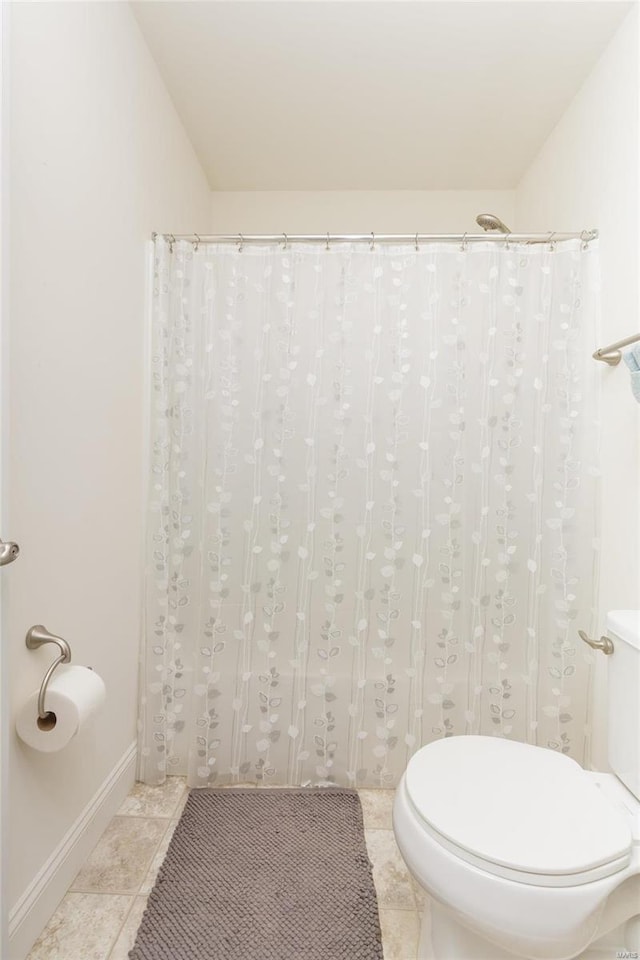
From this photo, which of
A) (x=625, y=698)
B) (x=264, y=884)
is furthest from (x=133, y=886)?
(x=625, y=698)

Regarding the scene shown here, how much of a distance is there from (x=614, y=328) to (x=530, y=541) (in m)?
0.72

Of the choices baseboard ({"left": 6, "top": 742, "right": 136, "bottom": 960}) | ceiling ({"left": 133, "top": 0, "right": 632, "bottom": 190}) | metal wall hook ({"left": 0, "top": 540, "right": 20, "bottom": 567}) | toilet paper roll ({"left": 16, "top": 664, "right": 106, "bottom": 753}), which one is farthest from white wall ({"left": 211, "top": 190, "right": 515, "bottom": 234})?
baseboard ({"left": 6, "top": 742, "right": 136, "bottom": 960})

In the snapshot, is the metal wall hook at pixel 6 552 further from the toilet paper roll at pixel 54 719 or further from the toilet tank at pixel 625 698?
the toilet tank at pixel 625 698

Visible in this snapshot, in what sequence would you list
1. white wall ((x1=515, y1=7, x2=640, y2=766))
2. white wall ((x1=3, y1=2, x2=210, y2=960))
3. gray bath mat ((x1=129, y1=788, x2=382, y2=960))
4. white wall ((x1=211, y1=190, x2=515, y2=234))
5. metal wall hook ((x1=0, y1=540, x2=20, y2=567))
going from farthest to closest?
1. white wall ((x1=211, y1=190, x2=515, y2=234))
2. white wall ((x1=515, y1=7, x2=640, y2=766))
3. gray bath mat ((x1=129, y1=788, x2=382, y2=960))
4. white wall ((x1=3, y1=2, x2=210, y2=960))
5. metal wall hook ((x1=0, y1=540, x2=20, y2=567))

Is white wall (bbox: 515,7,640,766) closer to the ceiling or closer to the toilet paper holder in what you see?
the ceiling

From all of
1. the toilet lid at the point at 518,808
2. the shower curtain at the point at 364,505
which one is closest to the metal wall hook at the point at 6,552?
the shower curtain at the point at 364,505

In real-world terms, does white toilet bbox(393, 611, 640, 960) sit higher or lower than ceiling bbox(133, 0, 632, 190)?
lower

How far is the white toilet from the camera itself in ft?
3.10

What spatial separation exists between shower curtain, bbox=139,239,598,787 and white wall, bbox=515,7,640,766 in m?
0.06

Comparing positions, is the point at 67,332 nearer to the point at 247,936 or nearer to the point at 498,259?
the point at 498,259

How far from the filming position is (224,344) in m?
1.75

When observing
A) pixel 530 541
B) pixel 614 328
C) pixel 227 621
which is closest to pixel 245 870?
pixel 227 621

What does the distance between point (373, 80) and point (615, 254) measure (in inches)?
41.1

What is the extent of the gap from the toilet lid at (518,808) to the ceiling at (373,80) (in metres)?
2.08
